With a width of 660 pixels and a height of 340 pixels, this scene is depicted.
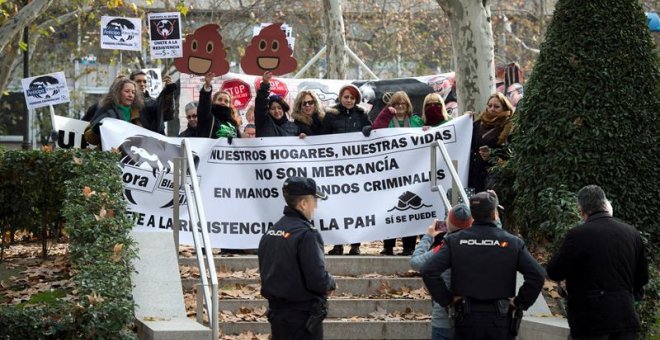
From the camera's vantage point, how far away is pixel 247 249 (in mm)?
13422

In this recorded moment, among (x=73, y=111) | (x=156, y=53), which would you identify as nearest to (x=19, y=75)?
(x=73, y=111)

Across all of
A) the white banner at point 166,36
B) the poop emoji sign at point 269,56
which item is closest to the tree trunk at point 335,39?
the white banner at point 166,36

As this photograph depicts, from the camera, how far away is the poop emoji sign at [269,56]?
14391 millimetres

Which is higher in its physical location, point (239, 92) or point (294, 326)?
point (239, 92)

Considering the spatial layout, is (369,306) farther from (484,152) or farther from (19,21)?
(19,21)

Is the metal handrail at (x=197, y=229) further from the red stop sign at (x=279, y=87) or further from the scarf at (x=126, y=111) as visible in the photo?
the red stop sign at (x=279, y=87)

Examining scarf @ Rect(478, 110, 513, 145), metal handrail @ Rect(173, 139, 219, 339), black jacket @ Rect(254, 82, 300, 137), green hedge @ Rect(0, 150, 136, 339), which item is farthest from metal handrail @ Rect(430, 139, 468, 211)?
green hedge @ Rect(0, 150, 136, 339)

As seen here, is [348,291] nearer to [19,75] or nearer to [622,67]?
[622,67]

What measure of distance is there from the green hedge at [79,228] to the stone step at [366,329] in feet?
4.36

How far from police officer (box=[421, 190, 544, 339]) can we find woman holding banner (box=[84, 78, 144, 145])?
20.4 ft

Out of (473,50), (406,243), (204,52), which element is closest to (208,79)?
(204,52)

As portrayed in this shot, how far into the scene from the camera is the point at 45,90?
18625 millimetres

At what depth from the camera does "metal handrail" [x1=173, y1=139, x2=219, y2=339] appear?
10.0m

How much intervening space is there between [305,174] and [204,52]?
191 centimetres
